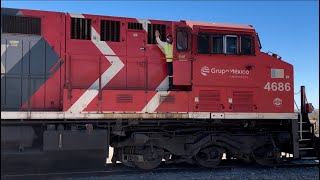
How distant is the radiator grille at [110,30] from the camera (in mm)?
8383

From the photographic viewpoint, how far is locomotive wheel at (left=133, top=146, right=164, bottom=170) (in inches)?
329

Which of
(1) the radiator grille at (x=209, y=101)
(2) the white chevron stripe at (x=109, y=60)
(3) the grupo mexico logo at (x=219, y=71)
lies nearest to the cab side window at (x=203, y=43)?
(3) the grupo mexico logo at (x=219, y=71)

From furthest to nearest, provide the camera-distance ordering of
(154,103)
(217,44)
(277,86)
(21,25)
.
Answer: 1. (277,86)
2. (217,44)
3. (154,103)
4. (21,25)

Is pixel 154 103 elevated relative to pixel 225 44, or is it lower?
lower

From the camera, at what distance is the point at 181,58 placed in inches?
331

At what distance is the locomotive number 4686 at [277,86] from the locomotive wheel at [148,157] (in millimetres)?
3200

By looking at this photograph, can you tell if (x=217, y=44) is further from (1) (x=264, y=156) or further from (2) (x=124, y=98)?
(1) (x=264, y=156)

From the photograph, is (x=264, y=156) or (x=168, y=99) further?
(x=264, y=156)

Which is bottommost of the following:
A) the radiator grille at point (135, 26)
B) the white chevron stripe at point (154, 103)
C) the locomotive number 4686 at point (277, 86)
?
the white chevron stripe at point (154, 103)

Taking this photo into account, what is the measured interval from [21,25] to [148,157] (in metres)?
4.23

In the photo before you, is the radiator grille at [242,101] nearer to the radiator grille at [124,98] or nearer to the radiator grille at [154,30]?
the radiator grille at [154,30]

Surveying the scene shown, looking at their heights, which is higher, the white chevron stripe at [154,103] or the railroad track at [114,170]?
the white chevron stripe at [154,103]

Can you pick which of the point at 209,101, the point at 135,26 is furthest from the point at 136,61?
the point at 209,101

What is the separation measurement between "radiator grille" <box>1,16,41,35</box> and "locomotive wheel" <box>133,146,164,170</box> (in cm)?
366
